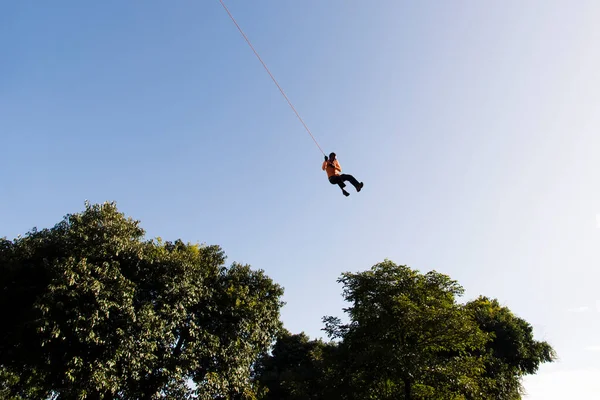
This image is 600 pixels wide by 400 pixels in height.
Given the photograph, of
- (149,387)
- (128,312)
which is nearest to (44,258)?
(128,312)

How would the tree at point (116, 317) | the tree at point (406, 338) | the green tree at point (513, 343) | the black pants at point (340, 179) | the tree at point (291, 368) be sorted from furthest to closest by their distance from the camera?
the green tree at point (513, 343)
the tree at point (291, 368)
the tree at point (406, 338)
the tree at point (116, 317)
the black pants at point (340, 179)

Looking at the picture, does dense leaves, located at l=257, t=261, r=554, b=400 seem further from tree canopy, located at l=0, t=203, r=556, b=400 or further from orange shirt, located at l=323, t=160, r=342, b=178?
orange shirt, located at l=323, t=160, r=342, b=178

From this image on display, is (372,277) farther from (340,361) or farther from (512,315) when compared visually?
(512,315)

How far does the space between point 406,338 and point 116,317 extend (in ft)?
51.6

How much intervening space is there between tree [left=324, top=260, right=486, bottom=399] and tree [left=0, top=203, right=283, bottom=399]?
20.4 feet

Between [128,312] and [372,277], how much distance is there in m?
14.1

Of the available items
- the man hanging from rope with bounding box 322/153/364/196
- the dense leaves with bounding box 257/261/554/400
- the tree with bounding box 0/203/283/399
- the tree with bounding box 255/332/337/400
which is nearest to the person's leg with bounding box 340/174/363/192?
the man hanging from rope with bounding box 322/153/364/196

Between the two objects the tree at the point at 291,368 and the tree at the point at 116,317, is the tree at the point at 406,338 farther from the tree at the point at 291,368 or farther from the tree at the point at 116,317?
the tree at the point at 116,317

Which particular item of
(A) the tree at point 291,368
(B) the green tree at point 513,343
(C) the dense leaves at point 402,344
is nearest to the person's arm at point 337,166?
(C) the dense leaves at point 402,344

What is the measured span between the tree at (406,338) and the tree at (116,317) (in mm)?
6231

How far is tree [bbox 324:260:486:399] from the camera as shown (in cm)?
1891

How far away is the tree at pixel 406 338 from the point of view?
1891 centimetres

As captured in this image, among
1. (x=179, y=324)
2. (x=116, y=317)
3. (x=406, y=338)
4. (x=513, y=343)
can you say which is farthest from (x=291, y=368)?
(x=116, y=317)

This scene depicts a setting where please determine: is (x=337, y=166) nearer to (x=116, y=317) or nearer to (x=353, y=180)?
(x=353, y=180)
